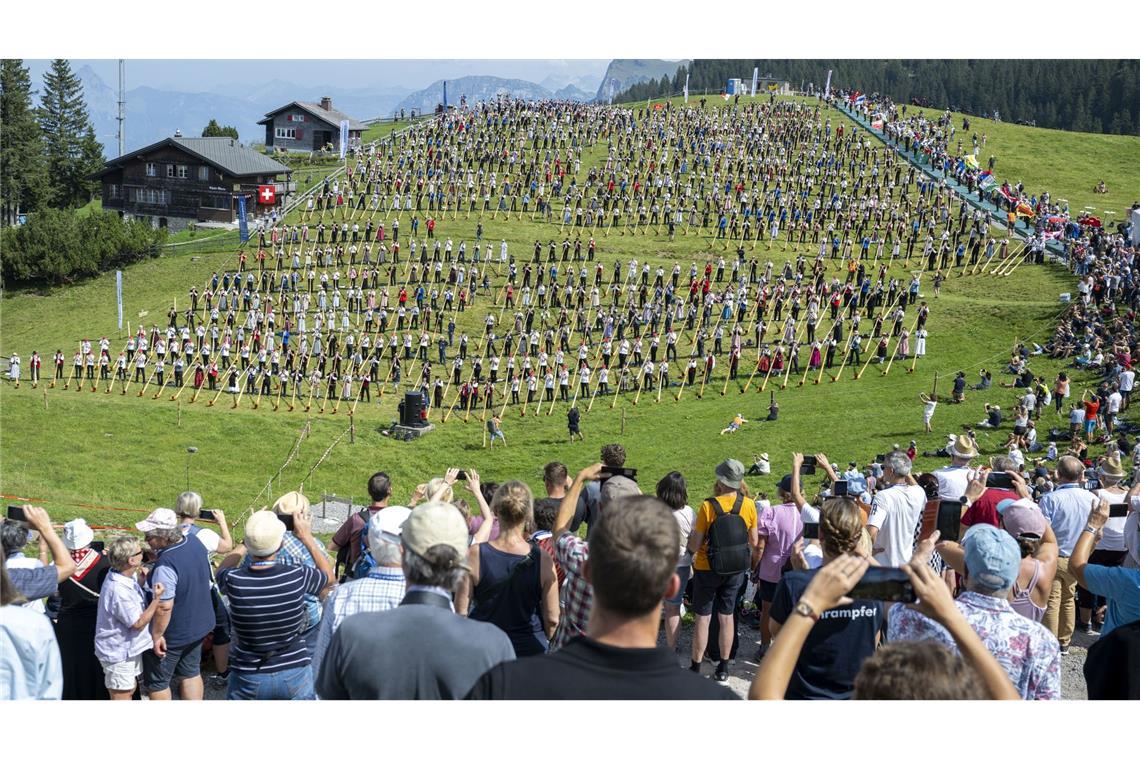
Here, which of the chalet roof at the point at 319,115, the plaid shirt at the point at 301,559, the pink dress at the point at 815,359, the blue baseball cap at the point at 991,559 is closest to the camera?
the blue baseball cap at the point at 991,559

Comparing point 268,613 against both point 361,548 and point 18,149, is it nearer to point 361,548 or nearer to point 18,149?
point 361,548

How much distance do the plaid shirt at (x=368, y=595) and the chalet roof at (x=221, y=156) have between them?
Result: 55389mm

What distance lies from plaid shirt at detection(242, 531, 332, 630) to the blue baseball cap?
347cm

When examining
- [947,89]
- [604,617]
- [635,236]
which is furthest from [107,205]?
[947,89]

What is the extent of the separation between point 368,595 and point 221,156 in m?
57.9

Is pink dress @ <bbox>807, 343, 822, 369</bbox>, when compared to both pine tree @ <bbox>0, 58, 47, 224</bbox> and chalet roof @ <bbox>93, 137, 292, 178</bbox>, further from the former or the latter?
pine tree @ <bbox>0, 58, 47, 224</bbox>

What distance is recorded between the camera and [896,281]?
39.7 meters

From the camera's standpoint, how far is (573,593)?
5.29m

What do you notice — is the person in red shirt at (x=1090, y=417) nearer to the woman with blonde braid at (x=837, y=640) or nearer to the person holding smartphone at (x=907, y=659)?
the woman with blonde braid at (x=837, y=640)

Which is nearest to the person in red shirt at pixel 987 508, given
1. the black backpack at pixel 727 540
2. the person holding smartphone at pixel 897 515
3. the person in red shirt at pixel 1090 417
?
the person holding smartphone at pixel 897 515

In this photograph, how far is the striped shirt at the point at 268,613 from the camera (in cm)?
554

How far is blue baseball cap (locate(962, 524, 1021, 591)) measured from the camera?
454 cm

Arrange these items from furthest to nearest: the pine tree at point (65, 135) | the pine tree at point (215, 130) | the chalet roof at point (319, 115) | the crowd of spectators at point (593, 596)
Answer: the pine tree at point (215, 130) < the chalet roof at point (319, 115) < the pine tree at point (65, 135) < the crowd of spectators at point (593, 596)

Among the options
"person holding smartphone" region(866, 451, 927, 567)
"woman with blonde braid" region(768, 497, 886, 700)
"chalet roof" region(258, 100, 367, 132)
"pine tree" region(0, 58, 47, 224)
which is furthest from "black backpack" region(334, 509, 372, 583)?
"chalet roof" region(258, 100, 367, 132)
